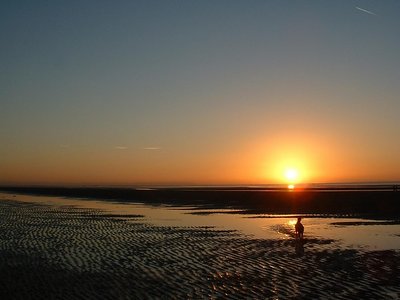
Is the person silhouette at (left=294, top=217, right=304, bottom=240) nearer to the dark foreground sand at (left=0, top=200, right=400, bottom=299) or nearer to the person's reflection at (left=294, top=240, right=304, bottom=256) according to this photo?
the person's reflection at (left=294, top=240, right=304, bottom=256)

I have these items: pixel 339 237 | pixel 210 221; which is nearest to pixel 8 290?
pixel 339 237

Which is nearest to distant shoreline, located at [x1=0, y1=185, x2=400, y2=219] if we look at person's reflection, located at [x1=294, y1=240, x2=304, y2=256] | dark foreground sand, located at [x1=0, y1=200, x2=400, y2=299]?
person's reflection, located at [x1=294, y1=240, x2=304, y2=256]

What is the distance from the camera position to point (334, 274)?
17.0 m

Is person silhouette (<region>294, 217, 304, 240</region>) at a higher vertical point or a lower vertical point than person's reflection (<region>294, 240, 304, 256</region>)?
higher

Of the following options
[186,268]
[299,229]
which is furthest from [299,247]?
[186,268]

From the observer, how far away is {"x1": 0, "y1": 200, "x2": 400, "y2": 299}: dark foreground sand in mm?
14547

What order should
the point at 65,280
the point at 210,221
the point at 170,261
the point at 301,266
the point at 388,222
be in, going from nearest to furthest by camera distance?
1. the point at 65,280
2. the point at 301,266
3. the point at 170,261
4. the point at 388,222
5. the point at 210,221

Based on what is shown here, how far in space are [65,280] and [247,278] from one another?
Answer: 20.2 feet

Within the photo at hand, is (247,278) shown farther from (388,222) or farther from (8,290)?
(388,222)

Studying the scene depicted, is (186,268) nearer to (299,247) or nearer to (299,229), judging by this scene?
(299,247)

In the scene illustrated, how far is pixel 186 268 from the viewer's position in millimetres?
18531

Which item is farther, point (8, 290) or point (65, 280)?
point (65, 280)

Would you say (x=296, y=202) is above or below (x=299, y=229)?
above

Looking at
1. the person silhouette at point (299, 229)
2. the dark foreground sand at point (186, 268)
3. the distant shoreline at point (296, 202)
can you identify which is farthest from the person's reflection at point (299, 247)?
the distant shoreline at point (296, 202)
